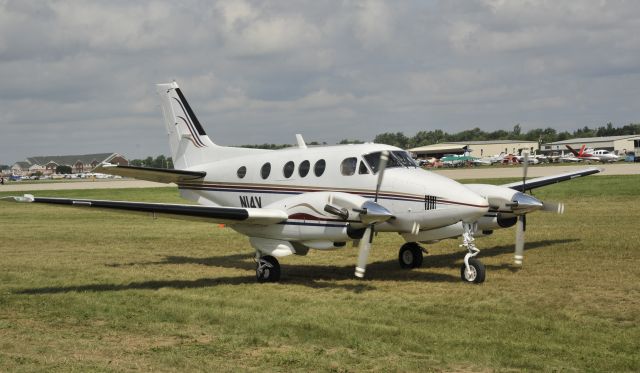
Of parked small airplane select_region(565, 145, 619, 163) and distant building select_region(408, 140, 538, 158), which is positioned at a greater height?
distant building select_region(408, 140, 538, 158)

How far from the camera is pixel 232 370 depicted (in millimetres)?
9109

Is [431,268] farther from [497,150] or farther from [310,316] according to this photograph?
[497,150]

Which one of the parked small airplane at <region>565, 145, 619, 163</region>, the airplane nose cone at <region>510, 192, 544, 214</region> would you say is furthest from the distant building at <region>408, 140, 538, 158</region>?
the airplane nose cone at <region>510, 192, 544, 214</region>

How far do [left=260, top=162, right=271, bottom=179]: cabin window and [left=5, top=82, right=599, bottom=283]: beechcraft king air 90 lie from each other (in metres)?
0.03

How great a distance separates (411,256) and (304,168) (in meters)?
3.64

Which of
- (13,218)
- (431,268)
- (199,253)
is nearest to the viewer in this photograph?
(431,268)

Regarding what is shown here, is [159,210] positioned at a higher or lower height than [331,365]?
higher

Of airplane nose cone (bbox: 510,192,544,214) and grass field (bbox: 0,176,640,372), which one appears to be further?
airplane nose cone (bbox: 510,192,544,214)

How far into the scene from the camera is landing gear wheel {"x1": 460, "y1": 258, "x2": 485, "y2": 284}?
14836 mm

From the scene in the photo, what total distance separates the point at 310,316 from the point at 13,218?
2907 centimetres

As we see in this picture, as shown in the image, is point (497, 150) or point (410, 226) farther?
point (497, 150)

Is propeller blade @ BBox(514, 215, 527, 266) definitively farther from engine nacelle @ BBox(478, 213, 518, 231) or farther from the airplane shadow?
the airplane shadow

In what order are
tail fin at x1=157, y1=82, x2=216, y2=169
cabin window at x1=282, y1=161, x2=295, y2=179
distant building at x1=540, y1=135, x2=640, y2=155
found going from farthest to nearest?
1. distant building at x1=540, y1=135, x2=640, y2=155
2. tail fin at x1=157, y1=82, x2=216, y2=169
3. cabin window at x1=282, y1=161, x2=295, y2=179

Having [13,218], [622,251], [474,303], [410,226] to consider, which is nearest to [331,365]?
[474,303]
